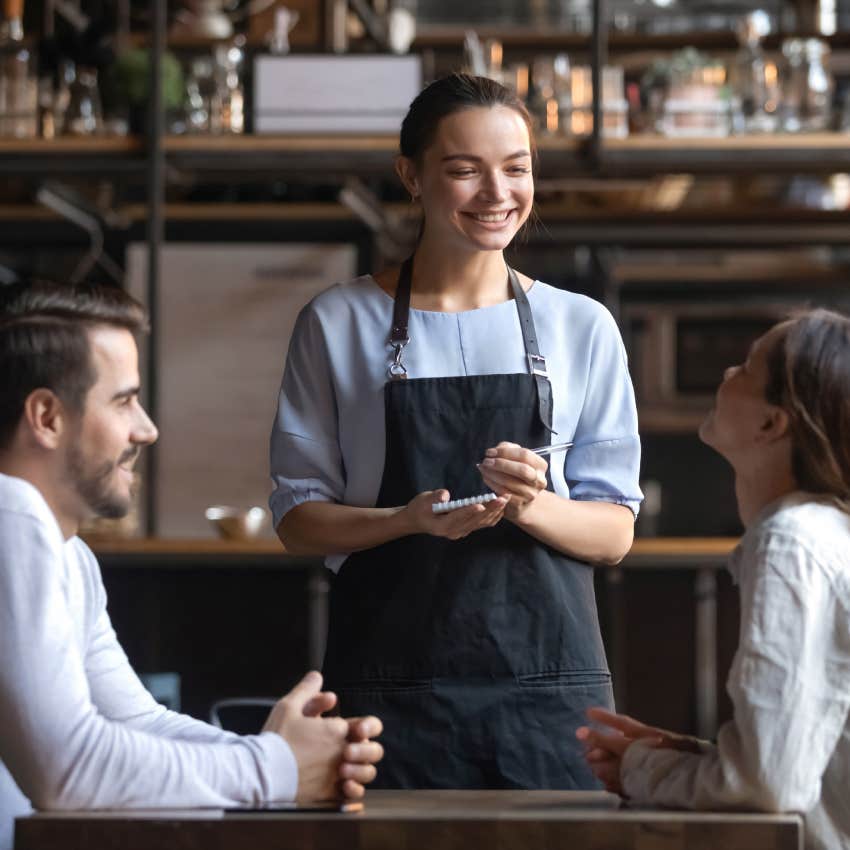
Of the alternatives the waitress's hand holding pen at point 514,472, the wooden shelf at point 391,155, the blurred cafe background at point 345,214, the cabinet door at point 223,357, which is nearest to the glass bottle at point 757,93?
the blurred cafe background at point 345,214

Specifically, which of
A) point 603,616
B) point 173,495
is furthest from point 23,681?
point 173,495

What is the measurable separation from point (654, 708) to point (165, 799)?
150 inches

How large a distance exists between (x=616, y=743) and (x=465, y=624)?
468mm

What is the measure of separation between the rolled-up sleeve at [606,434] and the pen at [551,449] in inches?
1.0

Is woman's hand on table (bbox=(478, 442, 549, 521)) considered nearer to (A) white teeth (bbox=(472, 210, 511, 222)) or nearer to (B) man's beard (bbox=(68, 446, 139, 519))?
(A) white teeth (bbox=(472, 210, 511, 222))

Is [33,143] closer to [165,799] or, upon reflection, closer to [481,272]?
[481,272]

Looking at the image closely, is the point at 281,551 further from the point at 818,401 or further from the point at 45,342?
the point at 818,401

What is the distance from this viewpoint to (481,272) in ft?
6.66

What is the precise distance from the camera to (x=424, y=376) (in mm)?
1984

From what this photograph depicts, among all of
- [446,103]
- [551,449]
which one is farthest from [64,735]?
[446,103]

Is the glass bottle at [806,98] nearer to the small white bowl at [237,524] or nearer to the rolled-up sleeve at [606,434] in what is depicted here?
the small white bowl at [237,524]

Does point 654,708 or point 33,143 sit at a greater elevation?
point 33,143

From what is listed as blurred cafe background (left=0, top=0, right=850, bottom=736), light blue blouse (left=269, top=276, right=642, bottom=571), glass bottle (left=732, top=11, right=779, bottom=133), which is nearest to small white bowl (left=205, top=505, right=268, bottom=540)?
blurred cafe background (left=0, top=0, right=850, bottom=736)

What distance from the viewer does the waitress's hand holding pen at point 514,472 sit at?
5.82 feet
